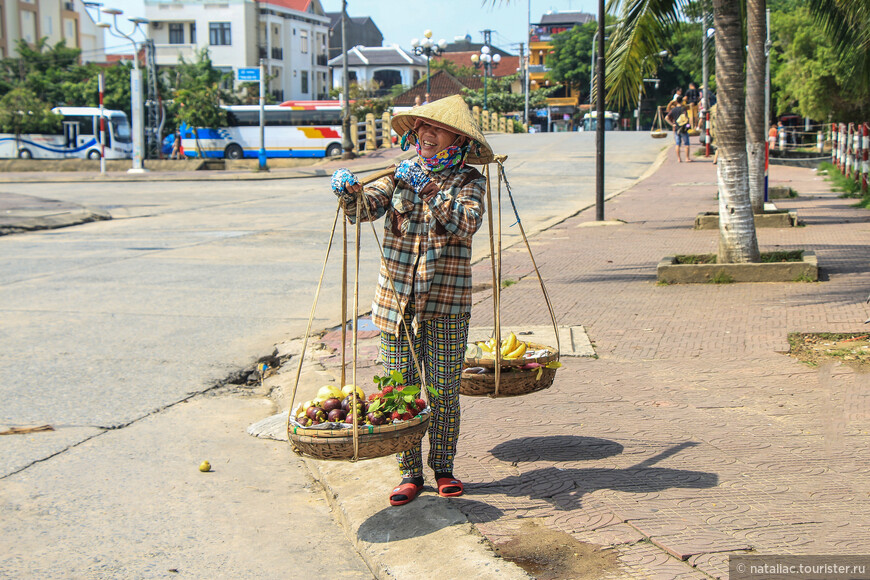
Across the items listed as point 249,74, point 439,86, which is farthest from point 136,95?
point 439,86

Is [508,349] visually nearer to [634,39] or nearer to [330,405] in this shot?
[330,405]

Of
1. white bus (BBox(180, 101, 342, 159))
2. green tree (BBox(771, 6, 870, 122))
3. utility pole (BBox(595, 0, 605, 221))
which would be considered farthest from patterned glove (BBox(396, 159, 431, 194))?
white bus (BBox(180, 101, 342, 159))

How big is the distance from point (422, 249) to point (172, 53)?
2593 inches

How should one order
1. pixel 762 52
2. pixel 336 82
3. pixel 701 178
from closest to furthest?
pixel 762 52, pixel 701 178, pixel 336 82

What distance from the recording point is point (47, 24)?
6975 centimetres

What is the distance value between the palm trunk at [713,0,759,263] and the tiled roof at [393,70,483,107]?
67174 millimetres

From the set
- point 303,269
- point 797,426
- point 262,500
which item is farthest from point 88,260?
point 797,426

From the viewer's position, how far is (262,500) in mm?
4496

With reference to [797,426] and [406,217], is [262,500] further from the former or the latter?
[797,426]

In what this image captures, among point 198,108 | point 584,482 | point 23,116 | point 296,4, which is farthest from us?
point 296,4

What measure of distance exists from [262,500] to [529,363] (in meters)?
1.48

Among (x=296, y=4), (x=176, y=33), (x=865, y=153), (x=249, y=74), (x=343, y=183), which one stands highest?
(x=296, y=4)

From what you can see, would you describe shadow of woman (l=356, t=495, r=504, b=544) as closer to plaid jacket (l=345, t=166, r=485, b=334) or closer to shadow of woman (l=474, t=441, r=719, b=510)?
shadow of woman (l=474, t=441, r=719, b=510)

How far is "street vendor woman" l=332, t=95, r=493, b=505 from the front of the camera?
12.8 feet
